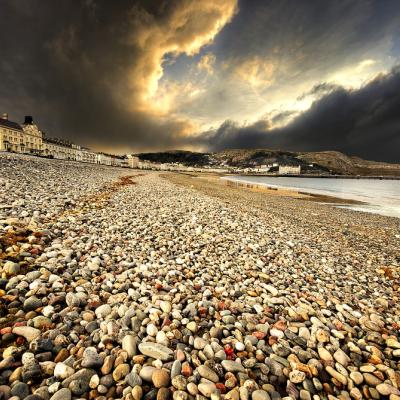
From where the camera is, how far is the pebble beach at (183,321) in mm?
2775

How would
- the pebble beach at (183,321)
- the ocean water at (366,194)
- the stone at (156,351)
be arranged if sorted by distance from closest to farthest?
1. the pebble beach at (183,321)
2. the stone at (156,351)
3. the ocean water at (366,194)

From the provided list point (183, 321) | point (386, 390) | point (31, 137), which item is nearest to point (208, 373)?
point (183, 321)

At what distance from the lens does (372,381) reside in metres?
3.15

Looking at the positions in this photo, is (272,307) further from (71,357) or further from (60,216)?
(60,216)

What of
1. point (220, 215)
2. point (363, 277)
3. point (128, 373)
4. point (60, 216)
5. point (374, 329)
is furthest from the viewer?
point (220, 215)

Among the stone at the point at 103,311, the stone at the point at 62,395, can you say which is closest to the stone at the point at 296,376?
the stone at the point at 62,395

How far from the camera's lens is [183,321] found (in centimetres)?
393

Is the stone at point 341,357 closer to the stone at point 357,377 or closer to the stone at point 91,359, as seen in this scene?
the stone at point 357,377

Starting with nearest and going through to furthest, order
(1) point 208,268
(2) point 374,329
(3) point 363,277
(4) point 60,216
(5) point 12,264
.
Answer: (2) point 374,329 < (5) point 12,264 < (1) point 208,268 < (3) point 363,277 < (4) point 60,216

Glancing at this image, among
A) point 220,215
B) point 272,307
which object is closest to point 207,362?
point 272,307

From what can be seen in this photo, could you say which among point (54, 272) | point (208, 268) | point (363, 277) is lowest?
point (363, 277)

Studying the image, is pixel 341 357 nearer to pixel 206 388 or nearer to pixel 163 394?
pixel 206 388

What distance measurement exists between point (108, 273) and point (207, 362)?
10.2ft

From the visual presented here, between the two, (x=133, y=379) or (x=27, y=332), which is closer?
(x=133, y=379)
